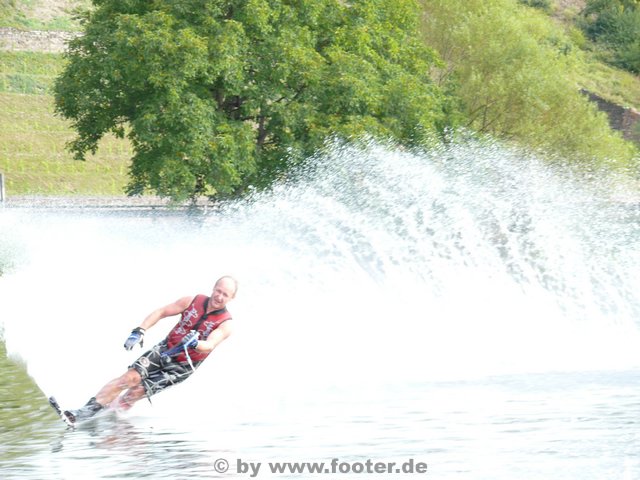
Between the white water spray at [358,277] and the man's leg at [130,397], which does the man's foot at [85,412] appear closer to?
the man's leg at [130,397]

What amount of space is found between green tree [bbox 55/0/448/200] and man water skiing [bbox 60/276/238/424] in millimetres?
24754

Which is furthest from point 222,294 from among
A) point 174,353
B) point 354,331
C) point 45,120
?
point 45,120

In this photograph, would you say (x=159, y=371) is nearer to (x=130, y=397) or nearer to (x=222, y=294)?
(x=130, y=397)

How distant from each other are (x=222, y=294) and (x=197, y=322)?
46cm

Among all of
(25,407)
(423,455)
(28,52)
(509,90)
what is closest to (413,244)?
(509,90)

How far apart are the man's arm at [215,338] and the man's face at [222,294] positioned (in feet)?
0.74

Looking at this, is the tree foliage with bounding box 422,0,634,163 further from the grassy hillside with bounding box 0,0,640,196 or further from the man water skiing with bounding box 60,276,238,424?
the man water skiing with bounding box 60,276,238,424

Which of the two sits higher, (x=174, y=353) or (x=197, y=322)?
(x=197, y=322)

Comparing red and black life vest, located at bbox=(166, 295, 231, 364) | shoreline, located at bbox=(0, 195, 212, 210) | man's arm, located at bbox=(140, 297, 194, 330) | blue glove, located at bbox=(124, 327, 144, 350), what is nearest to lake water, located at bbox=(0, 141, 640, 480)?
red and black life vest, located at bbox=(166, 295, 231, 364)

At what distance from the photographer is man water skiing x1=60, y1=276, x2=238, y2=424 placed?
1389cm

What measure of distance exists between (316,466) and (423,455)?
1.13m

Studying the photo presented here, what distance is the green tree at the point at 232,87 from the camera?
38.9m

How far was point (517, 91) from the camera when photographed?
1869 inches

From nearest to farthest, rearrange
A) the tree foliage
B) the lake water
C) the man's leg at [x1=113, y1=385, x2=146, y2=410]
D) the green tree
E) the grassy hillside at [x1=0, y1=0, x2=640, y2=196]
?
1. the lake water
2. the man's leg at [x1=113, y1=385, x2=146, y2=410]
3. the green tree
4. the tree foliage
5. the grassy hillside at [x1=0, y1=0, x2=640, y2=196]
